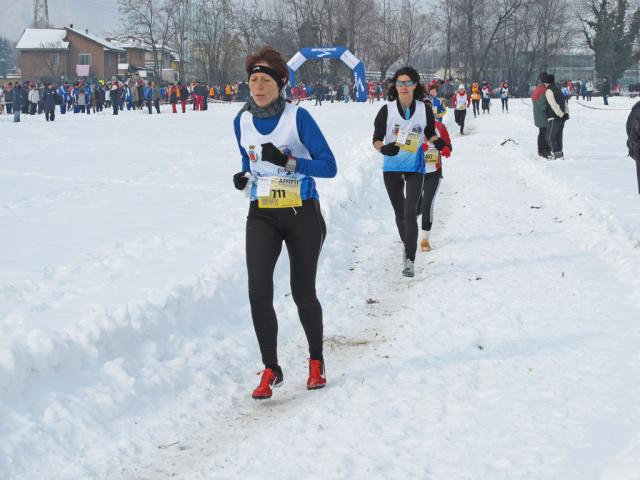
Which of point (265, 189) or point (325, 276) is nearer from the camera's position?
point (265, 189)

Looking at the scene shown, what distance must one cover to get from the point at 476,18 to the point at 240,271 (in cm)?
8303

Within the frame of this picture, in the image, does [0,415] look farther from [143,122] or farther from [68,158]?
[143,122]

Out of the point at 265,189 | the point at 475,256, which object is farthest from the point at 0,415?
the point at 475,256

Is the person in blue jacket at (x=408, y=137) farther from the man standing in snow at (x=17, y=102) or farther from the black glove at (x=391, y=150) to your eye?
the man standing in snow at (x=17, y=102)

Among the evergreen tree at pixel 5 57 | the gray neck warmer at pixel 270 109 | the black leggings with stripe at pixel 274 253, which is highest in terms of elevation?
the evergreen tree at pixel 5 57

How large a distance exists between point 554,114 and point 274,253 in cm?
1445

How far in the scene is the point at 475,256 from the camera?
9.02 meters

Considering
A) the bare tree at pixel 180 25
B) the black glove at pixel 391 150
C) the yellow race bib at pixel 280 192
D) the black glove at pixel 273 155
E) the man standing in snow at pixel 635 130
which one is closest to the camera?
the black glove at pixel 273 155

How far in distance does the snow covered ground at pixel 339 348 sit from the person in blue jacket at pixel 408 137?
1.78ft

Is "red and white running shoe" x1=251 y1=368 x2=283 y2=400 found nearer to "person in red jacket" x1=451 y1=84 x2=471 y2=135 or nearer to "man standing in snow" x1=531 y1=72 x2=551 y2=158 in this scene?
"man standing in snow" x1=531 y1=72 x2=551 y2=158

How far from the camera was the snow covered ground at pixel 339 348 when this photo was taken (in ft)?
13.7

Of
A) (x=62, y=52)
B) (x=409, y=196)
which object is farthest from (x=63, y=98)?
(x=62, y=52)

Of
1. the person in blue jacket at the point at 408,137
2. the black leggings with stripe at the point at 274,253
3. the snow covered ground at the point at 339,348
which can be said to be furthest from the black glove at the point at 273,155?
the person in blue jacket at the point at 408,137

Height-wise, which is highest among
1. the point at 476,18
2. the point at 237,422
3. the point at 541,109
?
the point at 476,18
